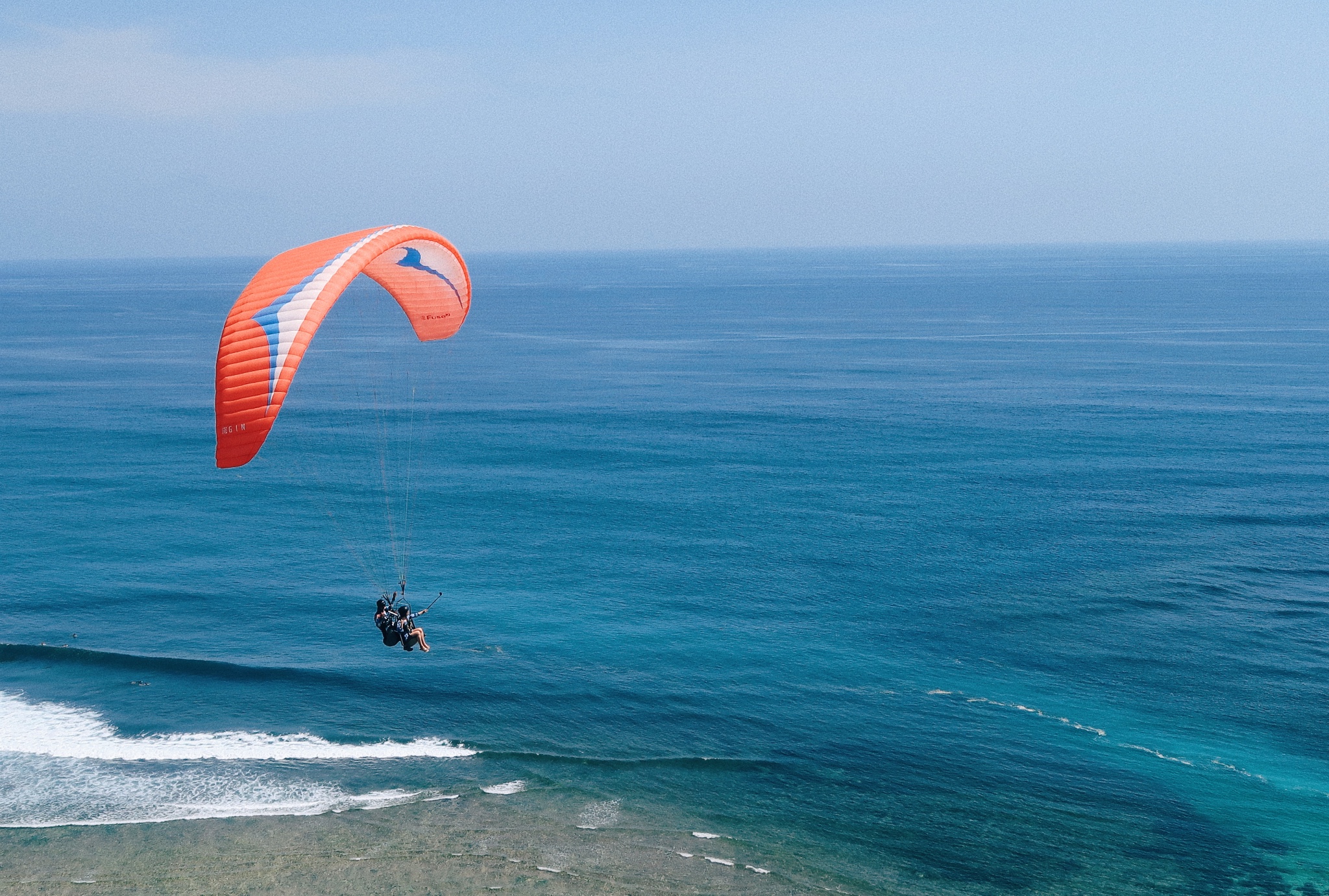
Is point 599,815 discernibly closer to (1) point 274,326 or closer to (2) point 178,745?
(2) point 178,745

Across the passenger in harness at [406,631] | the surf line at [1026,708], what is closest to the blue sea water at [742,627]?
the surf line at [1026,708]

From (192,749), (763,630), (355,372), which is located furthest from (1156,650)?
(355,372)

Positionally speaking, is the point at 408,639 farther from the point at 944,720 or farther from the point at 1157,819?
the point at 1157,819

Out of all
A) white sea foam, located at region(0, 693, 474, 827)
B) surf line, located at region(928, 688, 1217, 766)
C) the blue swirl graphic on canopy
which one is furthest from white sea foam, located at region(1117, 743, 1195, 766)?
the blue swirl graphic on canopy

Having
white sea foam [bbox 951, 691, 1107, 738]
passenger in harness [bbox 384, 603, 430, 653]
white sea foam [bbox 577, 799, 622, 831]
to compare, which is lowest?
white sea foam [bbox 577, 799, 622, 831]

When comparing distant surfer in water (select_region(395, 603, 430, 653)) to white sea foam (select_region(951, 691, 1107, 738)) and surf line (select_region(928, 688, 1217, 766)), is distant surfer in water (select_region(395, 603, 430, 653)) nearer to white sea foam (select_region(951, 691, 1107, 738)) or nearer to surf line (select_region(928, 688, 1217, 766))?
surf line (select_region(928, 688, 1217, 766))

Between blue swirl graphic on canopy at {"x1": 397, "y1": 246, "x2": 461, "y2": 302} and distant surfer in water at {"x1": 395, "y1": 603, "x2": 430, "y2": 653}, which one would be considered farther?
blue swirl graphic on canopy at {"x1": 397, "y1": 246, "x2": 461, "y2": 302}
